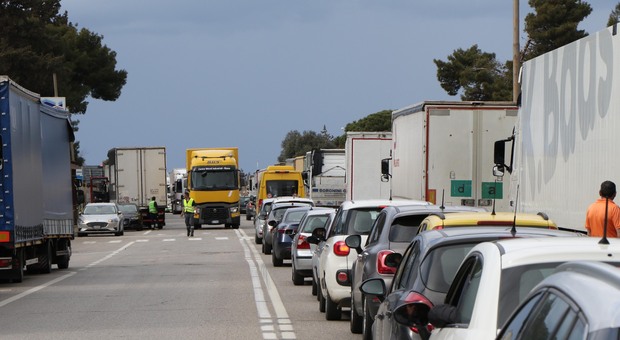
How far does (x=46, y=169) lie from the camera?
2730 cm

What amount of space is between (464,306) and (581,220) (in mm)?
10584

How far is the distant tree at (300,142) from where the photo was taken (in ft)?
593

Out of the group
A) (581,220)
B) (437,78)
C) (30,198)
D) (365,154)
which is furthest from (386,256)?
(437,78)

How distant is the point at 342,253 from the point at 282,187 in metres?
43.7

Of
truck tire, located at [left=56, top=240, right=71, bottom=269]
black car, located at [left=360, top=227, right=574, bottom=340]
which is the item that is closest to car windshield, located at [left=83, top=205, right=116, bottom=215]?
truck tire, located at [left=56, top=240, right=71, bottom=269]

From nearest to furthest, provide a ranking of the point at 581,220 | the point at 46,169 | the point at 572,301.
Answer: the point at 572,301 → the point at 581,220 → the point at 46,169

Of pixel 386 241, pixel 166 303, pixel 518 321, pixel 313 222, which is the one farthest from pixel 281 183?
pixel 518 321

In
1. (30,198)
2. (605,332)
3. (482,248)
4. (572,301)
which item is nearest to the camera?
(605,332)

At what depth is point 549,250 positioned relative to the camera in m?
6.02

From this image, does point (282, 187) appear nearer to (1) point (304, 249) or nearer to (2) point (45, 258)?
(2) point (45, 258)

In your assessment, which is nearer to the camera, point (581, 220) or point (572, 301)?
point (572, 301)

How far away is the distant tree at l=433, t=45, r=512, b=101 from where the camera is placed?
73.9 meters

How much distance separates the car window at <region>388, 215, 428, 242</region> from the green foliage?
50.7 m

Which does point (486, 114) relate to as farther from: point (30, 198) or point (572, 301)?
point (572, 301)
